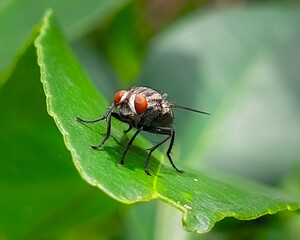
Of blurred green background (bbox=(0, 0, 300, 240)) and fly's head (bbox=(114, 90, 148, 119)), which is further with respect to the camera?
blurred green background (bbox=(0, 0, 300, 240))

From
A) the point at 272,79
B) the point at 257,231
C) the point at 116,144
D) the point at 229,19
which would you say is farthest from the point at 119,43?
the point at 116,144

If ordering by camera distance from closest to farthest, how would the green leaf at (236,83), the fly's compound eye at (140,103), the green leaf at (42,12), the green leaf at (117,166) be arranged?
1. the green leaf at (117,166)
2. the fly's compound eye at (140,103)
3. the green leaf at (42,12)
4. the green leaf at (236,83)

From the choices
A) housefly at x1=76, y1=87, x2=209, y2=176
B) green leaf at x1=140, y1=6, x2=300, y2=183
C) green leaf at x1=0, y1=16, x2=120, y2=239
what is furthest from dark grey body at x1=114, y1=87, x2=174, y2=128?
green leaf at x1=140, y1=6, x2=300, y2=183

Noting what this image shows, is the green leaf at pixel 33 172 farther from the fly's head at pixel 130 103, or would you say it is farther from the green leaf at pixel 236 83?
the green leaf at pixel 236 83

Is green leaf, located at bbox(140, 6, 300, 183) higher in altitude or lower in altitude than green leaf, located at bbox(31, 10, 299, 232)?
lower

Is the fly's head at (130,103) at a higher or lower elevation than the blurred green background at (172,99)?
higher

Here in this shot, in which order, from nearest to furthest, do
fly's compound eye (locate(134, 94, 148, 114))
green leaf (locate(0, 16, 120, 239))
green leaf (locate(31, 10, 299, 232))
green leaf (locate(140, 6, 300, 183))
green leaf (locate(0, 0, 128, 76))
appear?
green leaf (locate(31, 10, 299, 232))
fly's compound eye (locate(134, 94, 148, 114))
green leaf (locate(0, 16, 120, 239))
green leaf (locate(0, 0, 128, 76))
green leaf (locate(140, 6, 300, 183))

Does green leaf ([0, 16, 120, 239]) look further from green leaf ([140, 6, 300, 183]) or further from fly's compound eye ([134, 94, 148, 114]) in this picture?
green leaf ([140, 6, 300, 183])

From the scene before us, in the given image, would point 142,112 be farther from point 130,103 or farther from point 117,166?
point 117,166

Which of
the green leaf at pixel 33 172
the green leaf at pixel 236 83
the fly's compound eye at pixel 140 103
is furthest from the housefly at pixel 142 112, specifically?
the green leaf at pixel 236 83
